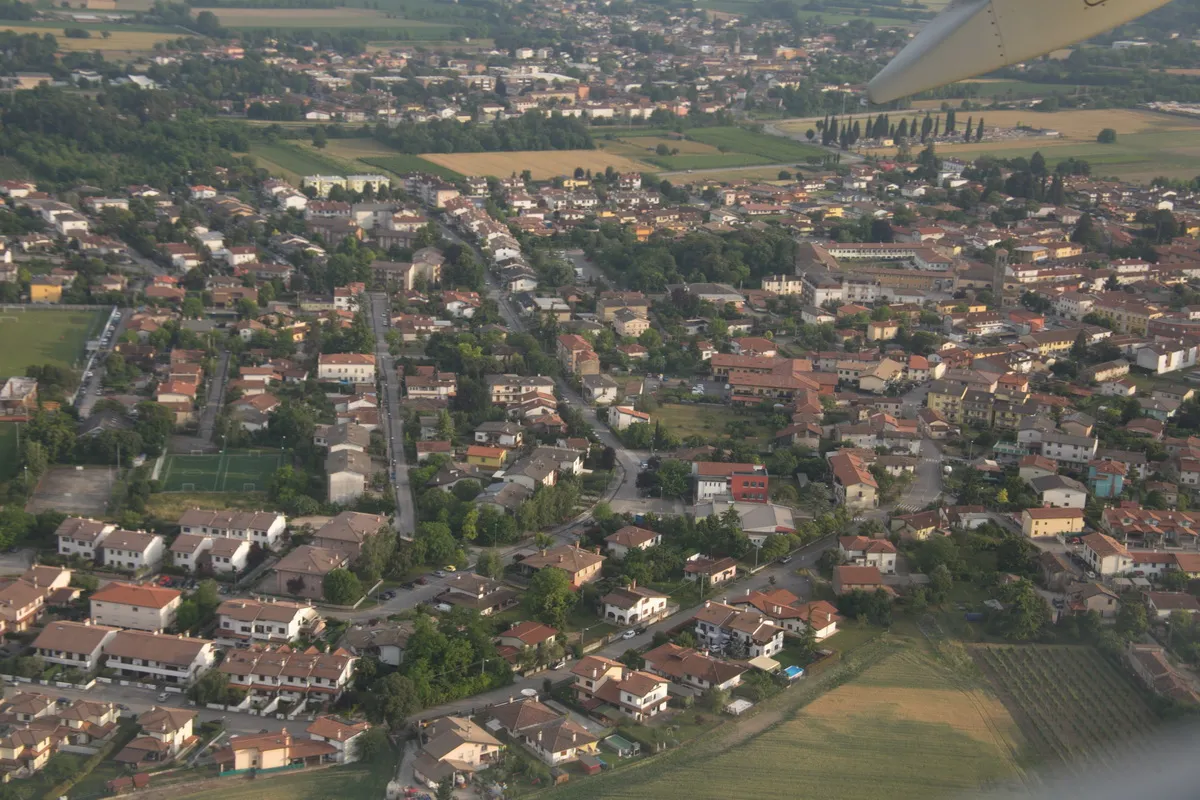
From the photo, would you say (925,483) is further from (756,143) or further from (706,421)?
(756,143)

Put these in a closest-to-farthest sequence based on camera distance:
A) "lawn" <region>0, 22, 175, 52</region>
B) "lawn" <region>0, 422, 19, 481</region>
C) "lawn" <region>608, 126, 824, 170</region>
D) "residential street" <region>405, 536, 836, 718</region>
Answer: "residential street" <region>405, 536, 836, 718</region>
"lawn" <region>0, 422, 19, 481</region>
"lawn" <region>608, 126, 824, 170</region>
"lawn" <region>0, 22, 175, 52</region>

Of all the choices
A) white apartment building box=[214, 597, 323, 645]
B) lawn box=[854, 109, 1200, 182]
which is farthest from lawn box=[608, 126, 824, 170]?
white apartment building box=[214, 597, 323, 645]

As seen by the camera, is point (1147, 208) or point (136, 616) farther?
point (1147, 208)

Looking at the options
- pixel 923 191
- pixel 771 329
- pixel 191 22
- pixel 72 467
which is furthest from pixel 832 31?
pixel 72 467

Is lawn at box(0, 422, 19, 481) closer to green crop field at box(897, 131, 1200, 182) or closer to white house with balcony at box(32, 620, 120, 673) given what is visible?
white house with balcony at box(32, 620, 120, 673)

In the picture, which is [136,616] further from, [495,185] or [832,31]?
[832,31]

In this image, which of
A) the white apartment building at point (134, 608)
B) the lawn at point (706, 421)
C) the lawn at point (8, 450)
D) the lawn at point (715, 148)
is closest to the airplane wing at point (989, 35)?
the white apartment building at point (134, 608)

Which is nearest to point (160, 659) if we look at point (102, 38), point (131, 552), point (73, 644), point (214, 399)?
point (73, 644)
